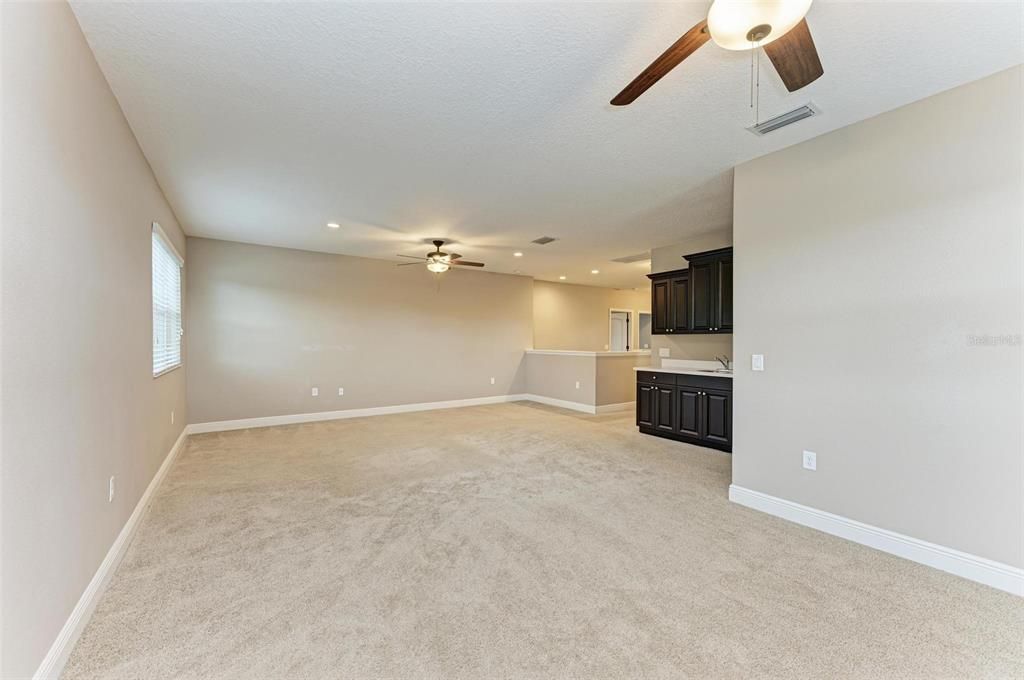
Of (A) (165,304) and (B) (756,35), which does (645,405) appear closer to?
(B) (756,35)

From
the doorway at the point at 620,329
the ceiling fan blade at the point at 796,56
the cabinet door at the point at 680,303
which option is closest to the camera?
the ceiling fan blade at the point at 796,56

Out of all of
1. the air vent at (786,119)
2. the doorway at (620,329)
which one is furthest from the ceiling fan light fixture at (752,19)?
the doorway at (620,329)

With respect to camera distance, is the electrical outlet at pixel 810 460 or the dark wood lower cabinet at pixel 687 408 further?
the dark wood lower cabinet at pixel 687 408

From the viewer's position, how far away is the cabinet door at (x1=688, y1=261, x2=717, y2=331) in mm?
5188

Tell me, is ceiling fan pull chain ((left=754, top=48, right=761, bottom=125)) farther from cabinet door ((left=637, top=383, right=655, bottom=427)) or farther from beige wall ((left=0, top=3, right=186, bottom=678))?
cabinet door ((left=637, top=383, right=655, bottom=427))

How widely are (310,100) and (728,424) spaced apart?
4835 mm

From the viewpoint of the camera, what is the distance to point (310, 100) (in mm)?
2453

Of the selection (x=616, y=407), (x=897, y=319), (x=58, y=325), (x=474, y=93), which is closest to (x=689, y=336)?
(x=616, y=407)

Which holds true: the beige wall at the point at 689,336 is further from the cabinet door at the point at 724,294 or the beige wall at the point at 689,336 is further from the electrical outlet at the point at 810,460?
the electrical outlet at the point at 810,460

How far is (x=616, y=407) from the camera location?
24.2 ft

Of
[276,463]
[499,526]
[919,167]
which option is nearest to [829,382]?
[919,167]

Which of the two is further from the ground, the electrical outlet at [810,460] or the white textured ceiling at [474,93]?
the white textured ceiling at [474,93]

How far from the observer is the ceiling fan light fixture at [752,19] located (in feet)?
4.52

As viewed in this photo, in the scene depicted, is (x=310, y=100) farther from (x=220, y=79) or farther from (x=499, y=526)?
(x=499, y=526)
